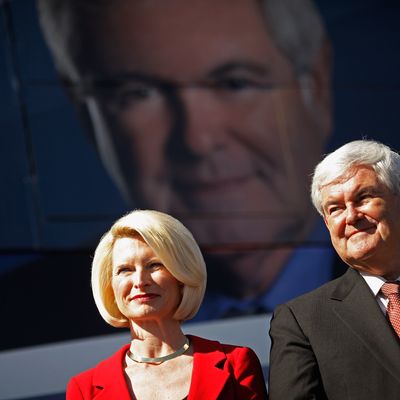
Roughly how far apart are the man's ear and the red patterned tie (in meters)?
4.17

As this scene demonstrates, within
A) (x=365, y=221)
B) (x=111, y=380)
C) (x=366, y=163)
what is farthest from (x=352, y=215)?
(x=111, y=380)

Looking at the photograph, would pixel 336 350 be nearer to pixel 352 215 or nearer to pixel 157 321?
pixel 352 215

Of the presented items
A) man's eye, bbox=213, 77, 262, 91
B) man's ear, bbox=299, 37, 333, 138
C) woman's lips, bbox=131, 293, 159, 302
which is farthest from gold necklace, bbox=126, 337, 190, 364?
Result: man's ear, bbox=299, 37, 333, 138

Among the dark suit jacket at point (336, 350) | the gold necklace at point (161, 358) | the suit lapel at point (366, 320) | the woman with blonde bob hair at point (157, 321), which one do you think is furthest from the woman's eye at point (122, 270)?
the suit lapel at point (366, 320)

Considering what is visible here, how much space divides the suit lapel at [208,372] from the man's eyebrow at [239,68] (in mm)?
3953

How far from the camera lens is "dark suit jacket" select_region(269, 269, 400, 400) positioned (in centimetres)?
224

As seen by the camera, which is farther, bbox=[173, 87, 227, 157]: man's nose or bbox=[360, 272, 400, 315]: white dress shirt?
bbox=[173, 87, 227, 157]: man's nose

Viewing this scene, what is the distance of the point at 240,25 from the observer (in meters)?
6.36

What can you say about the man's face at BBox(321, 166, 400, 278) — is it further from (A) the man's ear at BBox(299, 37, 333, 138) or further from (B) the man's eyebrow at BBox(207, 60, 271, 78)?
(A) the man's ear at BBox(299, 37, 333, 138)

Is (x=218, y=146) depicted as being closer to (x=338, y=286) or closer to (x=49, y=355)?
(x=49, y=355)

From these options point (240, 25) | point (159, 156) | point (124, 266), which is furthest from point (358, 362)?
point (240, 25)

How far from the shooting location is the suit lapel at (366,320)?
2.25 metres

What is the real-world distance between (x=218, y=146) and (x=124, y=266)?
380cm

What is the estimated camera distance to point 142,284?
2.38 m
